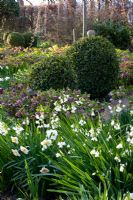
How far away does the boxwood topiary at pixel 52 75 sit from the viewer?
700cm

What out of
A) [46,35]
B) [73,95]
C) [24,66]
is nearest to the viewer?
[73,95]

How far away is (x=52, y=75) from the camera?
699 cm

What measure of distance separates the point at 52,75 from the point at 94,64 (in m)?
1.42

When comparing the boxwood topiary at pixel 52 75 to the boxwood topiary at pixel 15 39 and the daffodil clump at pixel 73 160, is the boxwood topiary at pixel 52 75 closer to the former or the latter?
the daffodil clump at pixel 73 160

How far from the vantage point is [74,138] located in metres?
3.52

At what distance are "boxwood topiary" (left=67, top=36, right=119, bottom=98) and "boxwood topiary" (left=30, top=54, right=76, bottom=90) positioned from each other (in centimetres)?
104

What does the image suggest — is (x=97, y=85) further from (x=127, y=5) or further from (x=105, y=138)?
(x=127, y=5)

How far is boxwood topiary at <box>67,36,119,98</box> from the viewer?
8.16 metres

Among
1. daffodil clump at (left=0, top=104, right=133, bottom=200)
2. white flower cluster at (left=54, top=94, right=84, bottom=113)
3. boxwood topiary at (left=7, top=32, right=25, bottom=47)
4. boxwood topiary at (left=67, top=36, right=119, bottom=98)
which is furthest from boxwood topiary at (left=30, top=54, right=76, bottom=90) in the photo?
boxwood topiary at (left=7, top=32, right=25, bottom=47)

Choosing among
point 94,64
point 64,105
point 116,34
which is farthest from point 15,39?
point 64,105

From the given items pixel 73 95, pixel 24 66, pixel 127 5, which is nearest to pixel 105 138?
pixel 73 95

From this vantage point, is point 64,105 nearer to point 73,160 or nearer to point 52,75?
point 73,160

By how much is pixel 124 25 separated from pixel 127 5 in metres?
3.56

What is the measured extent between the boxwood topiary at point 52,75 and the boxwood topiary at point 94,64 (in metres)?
→ 1.04
